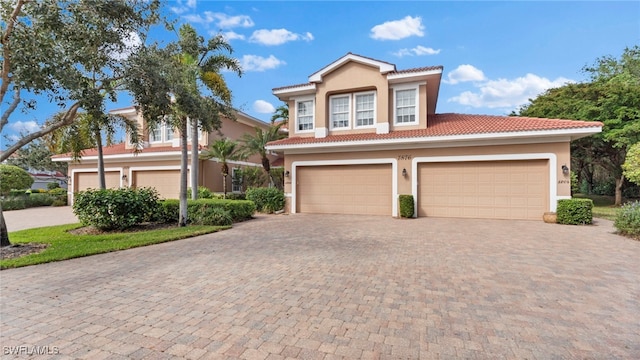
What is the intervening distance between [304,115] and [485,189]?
32.0 feet

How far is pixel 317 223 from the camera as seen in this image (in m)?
11.6

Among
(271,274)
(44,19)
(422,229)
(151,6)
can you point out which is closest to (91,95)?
(44,19)

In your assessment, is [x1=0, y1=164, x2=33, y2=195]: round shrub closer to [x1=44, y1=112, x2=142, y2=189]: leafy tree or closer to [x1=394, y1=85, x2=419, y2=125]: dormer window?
[x1=44, y1=112, x2=142, y2=189]: leafy tree

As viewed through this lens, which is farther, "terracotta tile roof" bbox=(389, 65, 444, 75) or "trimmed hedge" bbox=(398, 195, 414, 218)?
→ "terracotta tile roof" bbox=(389, 65, 444, 75)

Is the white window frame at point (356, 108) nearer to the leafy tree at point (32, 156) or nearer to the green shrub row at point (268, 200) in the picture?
the green shrub row at point (268, 200)

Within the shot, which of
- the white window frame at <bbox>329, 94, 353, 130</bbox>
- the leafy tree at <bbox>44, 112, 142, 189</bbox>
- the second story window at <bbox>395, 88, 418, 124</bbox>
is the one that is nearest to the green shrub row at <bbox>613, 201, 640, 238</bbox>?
the second story window at <bbox>395, 88, 418, 124</bbox>

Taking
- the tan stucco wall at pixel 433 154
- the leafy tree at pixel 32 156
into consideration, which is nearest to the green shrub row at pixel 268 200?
the tan stucco wall at pixel 433 154

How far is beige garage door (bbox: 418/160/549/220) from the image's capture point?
12094mm

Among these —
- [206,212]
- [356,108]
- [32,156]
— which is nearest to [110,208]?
[206,212]

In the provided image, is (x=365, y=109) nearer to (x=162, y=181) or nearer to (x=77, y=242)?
(x=77, y=242)

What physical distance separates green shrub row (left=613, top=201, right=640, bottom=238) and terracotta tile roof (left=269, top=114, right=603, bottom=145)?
11.7 feet

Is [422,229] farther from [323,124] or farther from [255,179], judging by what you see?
[255,179]

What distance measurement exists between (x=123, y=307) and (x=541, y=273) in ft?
21.5

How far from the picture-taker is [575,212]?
10.9 m
